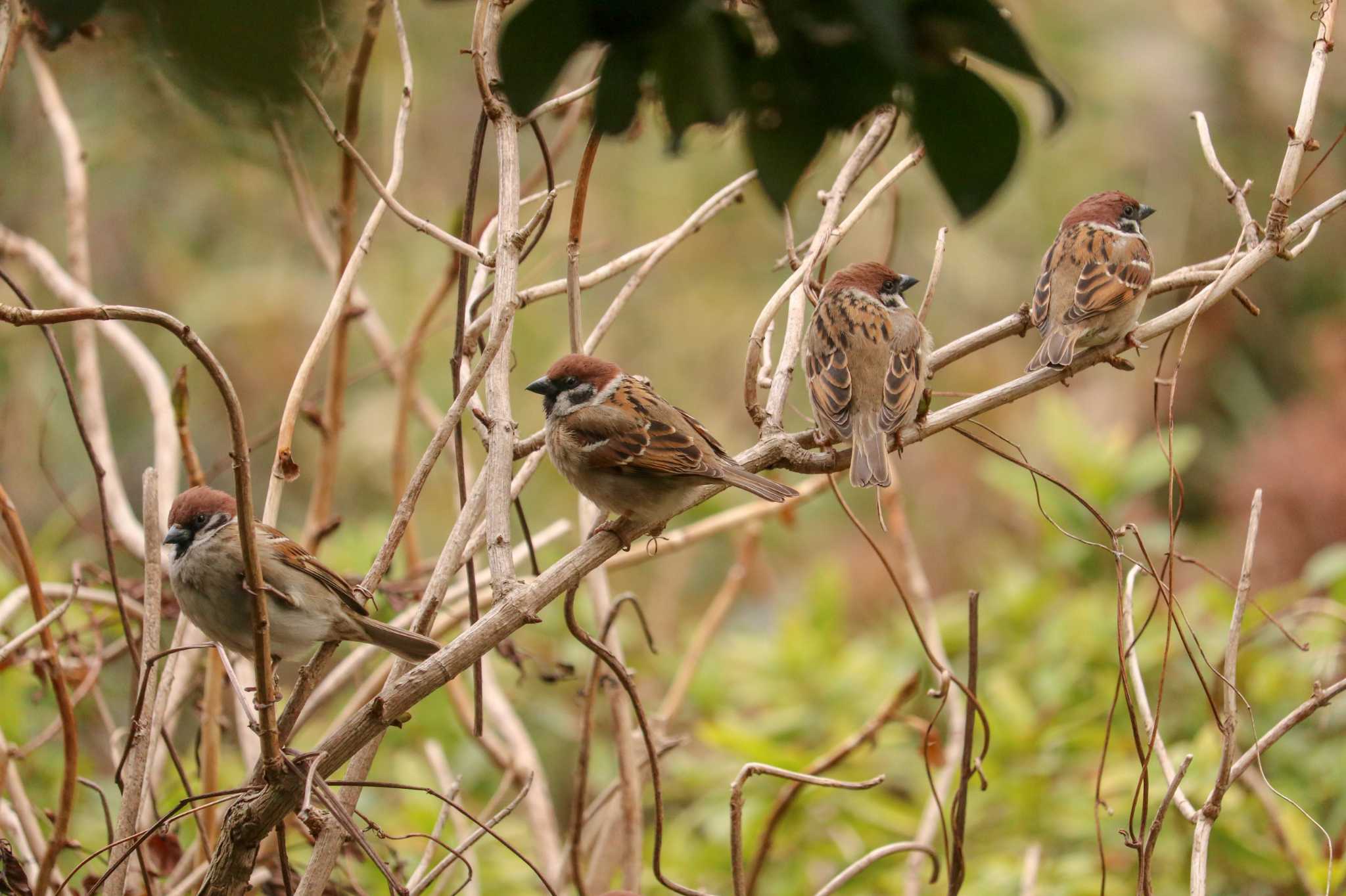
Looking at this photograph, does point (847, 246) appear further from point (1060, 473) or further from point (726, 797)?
point (726, 797)

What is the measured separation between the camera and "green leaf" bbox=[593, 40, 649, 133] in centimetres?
95

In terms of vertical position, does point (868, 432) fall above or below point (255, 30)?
above

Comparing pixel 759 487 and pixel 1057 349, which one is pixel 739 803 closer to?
pixel 759 487

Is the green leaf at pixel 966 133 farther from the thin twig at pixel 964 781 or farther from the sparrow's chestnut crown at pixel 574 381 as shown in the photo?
the sparrow's chestnut crown at pixel 574 381

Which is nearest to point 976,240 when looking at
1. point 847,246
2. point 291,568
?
point 847,246

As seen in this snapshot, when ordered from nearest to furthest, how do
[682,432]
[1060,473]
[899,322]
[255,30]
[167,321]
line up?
[255,30]
[167,321]
[682,432]
[899,322]
[1060,473]

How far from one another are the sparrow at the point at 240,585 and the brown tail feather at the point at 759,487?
803 millimetres

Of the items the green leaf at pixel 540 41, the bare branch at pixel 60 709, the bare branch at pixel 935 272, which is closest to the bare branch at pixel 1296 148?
the bare branch at pixel 935 272

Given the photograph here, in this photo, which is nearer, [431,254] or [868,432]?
[868,432]

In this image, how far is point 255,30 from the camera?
0.87m

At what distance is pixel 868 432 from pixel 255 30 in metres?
2.20

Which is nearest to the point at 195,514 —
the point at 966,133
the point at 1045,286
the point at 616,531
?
the point at 616,531

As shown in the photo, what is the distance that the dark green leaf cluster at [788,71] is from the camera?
2.98 feet

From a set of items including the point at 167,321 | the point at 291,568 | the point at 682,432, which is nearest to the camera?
the point at 167,321
